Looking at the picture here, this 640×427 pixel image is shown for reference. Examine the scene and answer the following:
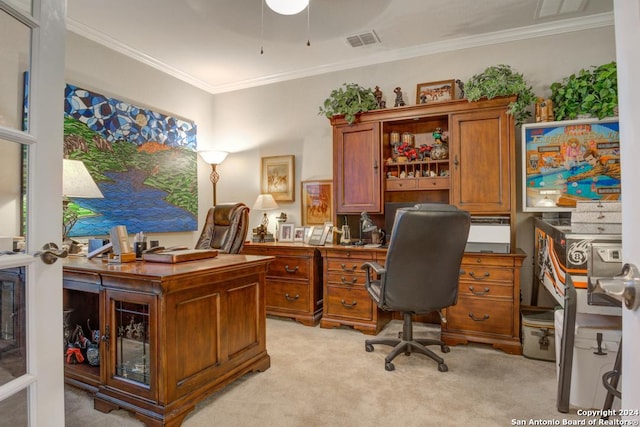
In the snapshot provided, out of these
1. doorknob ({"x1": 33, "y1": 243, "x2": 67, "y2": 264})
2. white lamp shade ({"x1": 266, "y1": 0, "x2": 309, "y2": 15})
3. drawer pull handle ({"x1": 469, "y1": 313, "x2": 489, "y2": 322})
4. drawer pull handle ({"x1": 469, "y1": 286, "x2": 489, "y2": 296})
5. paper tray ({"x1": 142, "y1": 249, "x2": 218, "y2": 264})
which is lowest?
drawer pull handle ({"x1": 469, "y1": 313, "x2": 489, "y2": 322})

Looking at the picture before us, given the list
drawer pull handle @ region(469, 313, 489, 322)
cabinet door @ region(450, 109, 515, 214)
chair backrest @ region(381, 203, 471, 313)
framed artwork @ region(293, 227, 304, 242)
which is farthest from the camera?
framed artwork @ region(293, 227, 304, 242)

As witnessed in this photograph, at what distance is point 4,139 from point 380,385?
2.22 m

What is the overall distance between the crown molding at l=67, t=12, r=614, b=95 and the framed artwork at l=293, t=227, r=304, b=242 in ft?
6.13

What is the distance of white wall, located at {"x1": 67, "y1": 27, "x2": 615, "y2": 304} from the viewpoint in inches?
129

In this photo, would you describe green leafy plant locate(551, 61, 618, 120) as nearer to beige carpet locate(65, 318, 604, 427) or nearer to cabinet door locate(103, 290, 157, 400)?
beige carpet locate(65, 318, 604, 427)

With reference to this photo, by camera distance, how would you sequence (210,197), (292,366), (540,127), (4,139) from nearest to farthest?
(4,139) → (292,366) → (540,127) → (210,197)

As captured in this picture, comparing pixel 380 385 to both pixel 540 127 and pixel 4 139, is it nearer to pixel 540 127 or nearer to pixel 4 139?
pixel 4 139

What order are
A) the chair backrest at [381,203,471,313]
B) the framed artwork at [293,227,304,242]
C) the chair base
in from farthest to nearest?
the framed artwork at [293,227,304,242] → the chair base → the chair backrest at [381,203,471,313]

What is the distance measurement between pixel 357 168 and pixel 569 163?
1797 mm

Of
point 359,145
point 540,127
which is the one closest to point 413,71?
point 359,145

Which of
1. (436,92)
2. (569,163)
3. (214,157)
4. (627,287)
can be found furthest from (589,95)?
(214,157)

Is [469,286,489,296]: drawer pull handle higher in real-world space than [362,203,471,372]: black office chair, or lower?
lower

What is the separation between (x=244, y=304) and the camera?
2.30 metres

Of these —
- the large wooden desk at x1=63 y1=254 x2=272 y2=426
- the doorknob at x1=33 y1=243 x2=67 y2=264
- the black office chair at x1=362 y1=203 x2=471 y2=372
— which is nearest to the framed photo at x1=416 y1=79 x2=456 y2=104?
the black office chair at x1=362 y1=203 x2=471 y2=372
